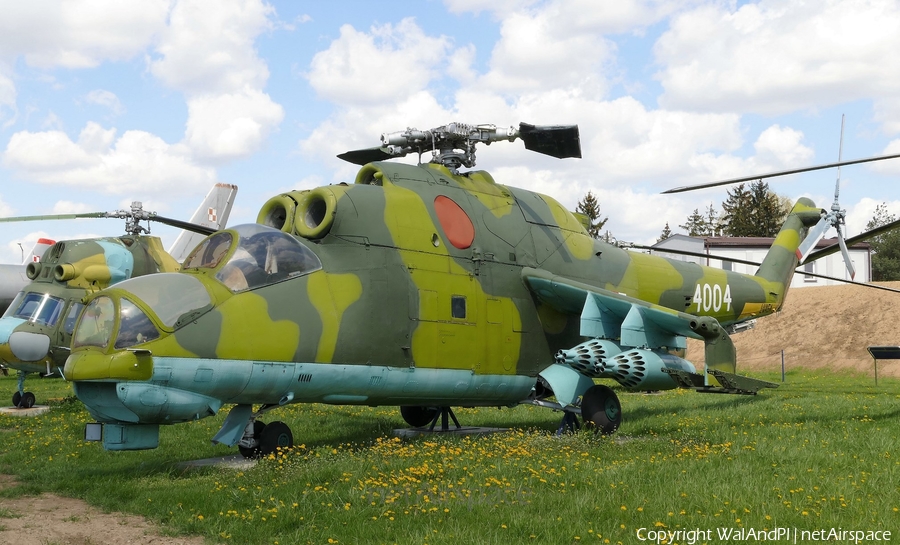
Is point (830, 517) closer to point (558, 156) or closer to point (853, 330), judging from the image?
point (558, 156)

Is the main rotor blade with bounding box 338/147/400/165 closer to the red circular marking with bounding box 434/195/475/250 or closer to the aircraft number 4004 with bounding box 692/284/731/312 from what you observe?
the red circular marking with bounding box 434/195/475/250

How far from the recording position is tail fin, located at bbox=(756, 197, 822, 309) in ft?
55.1

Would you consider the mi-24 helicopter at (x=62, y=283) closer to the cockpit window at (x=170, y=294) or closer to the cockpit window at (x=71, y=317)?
the cockpit window at (x=71, y=317)

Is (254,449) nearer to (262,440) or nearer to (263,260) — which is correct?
(262,440)

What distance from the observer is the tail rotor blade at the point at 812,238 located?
16484mm

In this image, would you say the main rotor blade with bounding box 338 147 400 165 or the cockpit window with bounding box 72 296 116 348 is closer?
the cockpit window with bounding box 72 296 116 348

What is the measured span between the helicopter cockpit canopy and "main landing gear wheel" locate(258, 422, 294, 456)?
1931 millimetres

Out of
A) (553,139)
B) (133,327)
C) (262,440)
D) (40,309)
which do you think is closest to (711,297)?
(553,139)

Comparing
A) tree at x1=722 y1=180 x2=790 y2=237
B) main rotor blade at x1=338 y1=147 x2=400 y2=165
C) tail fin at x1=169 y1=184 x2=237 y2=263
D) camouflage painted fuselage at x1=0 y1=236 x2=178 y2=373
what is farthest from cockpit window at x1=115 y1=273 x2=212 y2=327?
tree at x1=722 y1=180 x2=790 y2=237

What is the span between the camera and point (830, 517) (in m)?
6.74

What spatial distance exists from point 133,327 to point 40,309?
1149cm

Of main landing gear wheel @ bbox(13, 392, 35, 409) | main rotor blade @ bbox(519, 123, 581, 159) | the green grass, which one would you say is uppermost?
main rotor blade @ bbox(519, 123, 581, 159)

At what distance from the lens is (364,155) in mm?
13188

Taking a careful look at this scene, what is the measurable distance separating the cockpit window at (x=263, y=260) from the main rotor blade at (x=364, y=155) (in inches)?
138
